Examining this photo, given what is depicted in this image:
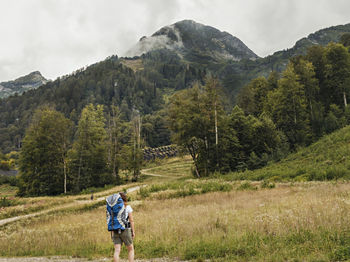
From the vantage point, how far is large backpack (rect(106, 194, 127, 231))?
6.18m

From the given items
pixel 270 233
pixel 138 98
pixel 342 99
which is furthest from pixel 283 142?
pixel 138 98

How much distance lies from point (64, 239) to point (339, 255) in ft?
34.1

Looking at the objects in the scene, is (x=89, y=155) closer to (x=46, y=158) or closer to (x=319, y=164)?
(x=46, y=158)

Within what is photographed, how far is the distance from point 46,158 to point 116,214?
136 feet

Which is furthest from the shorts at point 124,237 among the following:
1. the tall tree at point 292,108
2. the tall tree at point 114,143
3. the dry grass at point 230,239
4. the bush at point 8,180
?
the bush at point 8,180

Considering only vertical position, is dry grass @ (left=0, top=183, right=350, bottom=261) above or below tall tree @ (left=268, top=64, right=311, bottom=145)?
below

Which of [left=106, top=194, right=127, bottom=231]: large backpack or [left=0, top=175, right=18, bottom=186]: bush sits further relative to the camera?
[left=0, top=175, right=18, bottom=186]: bush

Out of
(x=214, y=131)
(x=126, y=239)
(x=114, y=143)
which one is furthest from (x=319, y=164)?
(x=114, y=143)

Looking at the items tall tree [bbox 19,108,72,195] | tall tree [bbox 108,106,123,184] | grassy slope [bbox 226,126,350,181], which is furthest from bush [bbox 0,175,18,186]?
grassy slope [bbox 226,126,350,181]

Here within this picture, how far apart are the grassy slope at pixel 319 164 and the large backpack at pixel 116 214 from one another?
19.2 metres

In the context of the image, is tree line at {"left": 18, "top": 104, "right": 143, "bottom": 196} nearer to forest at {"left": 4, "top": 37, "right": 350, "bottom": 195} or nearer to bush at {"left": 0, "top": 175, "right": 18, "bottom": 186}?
forest at {"left": 4, "top": 37, "right": 350, "bottom": 195}

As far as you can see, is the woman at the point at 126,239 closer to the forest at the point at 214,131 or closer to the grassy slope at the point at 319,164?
the grassy slope at the point at 319,164

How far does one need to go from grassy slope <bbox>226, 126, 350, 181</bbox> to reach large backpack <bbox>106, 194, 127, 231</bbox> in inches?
755

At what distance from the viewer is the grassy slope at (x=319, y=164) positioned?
68.2 ft
